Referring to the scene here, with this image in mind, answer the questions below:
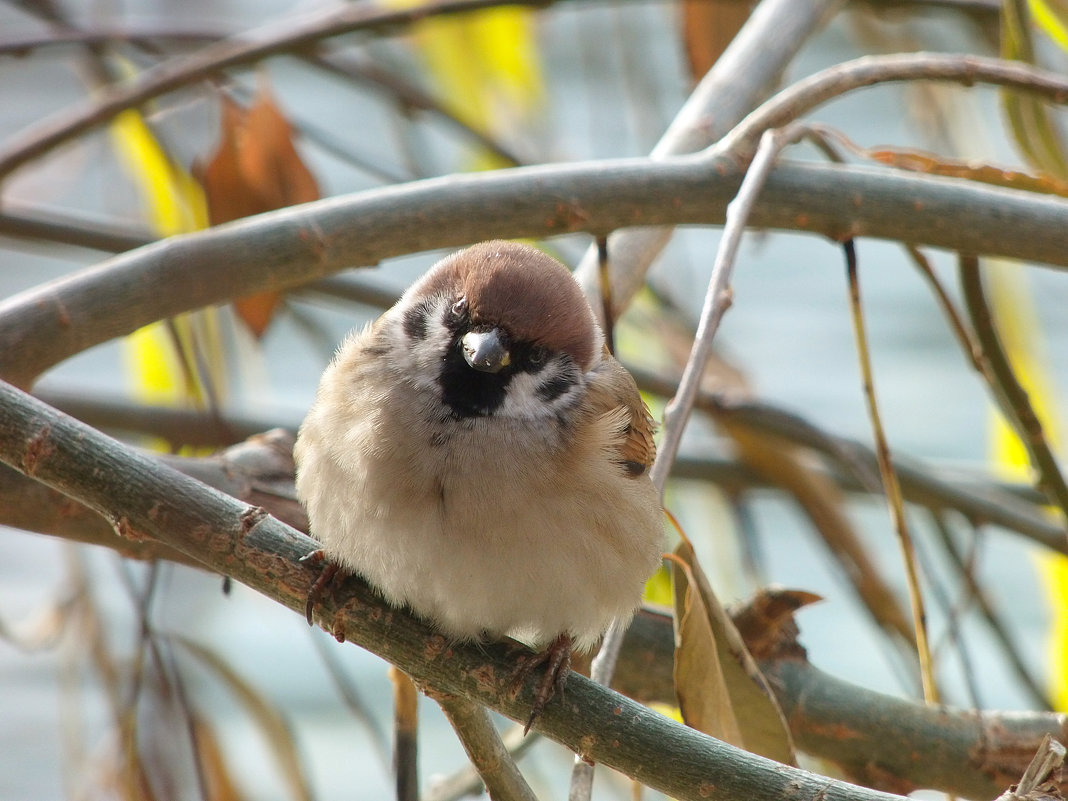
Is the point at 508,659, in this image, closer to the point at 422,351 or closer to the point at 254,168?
the point at 422,351

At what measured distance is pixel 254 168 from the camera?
2.56 meters

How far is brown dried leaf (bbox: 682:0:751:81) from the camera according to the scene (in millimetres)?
2723

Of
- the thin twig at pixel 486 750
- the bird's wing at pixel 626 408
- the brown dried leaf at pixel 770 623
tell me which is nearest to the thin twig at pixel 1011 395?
the brown dried leaf at pixel 770 623

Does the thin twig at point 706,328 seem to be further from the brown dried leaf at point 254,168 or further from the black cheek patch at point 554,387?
the brown dried leaf at point 254,168

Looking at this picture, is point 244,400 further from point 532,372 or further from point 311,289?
point 532,372

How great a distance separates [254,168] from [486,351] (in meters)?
0.97

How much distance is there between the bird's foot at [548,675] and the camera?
1498mm

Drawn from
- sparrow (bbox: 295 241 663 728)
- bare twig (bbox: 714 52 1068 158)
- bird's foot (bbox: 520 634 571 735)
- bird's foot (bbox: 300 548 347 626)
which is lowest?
bird's foot (bbox: 520 634 571 735)

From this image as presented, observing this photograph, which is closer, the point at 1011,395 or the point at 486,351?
the point at 486,351

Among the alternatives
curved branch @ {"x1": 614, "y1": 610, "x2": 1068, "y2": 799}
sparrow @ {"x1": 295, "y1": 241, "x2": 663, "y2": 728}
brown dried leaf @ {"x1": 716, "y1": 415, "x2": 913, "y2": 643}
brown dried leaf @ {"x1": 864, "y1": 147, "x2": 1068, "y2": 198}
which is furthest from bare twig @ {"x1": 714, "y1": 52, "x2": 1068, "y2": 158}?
brown dried leaf @ {"x1": 716, "y1": 415, "x2": 913, "y2": 643}

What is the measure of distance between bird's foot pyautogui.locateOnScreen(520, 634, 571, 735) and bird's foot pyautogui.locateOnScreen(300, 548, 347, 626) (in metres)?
0.29

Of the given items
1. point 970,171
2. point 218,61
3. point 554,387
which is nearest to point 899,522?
point 554,387

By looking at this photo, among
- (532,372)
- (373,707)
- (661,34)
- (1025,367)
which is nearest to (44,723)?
(373,707)

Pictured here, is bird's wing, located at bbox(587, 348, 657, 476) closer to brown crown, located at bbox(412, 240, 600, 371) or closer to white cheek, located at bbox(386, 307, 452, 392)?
brown crown, located at bbox(412, 240, 600, 371)
